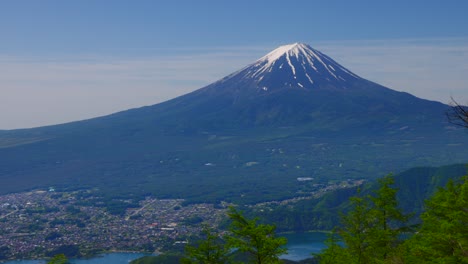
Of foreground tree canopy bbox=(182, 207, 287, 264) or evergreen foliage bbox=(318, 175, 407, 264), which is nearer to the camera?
foreground tree canopy bbox=(182, 207, 287, 264)

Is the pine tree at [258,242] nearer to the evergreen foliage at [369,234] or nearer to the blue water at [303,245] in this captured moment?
the evergreen foliage at [369,234]

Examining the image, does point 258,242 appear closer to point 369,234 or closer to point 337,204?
point 369,234

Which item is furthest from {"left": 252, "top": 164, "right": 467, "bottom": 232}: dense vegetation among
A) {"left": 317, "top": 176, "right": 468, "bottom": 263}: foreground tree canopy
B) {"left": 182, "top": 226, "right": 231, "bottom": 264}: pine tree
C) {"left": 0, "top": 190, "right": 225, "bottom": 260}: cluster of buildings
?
{"left": 182, "top": 226, "right": 231, "bottom": 264}: pine tree

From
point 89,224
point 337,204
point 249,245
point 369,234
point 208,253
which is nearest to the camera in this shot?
point 249,245

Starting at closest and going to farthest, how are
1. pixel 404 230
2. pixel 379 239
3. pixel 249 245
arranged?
pixel 249 245 < pixel 379 239 < pixel 404 230

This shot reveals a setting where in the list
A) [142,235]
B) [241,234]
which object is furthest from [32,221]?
[241,234]

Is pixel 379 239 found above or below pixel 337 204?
above

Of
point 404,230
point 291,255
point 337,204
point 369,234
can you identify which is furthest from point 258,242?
point 337,204

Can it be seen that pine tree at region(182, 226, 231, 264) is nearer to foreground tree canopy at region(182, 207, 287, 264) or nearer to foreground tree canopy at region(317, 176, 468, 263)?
foreground tree canopy at region(182, 207, 287, 264)

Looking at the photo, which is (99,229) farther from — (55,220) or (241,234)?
(241,234)

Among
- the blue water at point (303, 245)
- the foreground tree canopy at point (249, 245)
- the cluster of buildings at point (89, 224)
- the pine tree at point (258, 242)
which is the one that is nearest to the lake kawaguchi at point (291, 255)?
the blue water at point (303, 245)

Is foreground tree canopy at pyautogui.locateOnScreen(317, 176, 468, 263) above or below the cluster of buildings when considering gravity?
above
